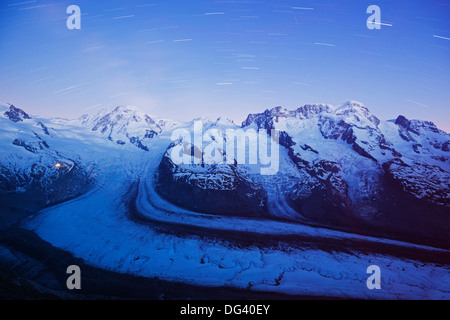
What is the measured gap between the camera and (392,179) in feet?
218

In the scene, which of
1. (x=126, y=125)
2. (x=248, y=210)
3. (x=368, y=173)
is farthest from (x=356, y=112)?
(x=126, y=125)

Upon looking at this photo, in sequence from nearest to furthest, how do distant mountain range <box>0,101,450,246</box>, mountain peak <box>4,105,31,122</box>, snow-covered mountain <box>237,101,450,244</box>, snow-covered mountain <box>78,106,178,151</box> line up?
A: distant mountain range <box>0,101,450,246</box>, snow-covered mountain <box>237,101,450,244</box>, mountain peak <box>4,105,31,122</box>, snow-covered mountain <box>78,106,178,151</box>

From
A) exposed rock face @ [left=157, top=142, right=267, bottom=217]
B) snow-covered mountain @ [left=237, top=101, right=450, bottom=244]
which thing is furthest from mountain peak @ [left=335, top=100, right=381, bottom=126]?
exposed rock face @ [left=157, top=142, right=267, bottom=217]

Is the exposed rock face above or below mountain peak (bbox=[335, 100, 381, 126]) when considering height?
below

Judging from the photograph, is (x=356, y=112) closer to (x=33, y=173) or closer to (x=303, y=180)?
(x=303, y=180)

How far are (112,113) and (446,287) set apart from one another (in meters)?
180

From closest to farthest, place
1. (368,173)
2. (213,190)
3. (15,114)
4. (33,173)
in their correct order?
(33,173) < (213,190) < (368,173) < (15,114)

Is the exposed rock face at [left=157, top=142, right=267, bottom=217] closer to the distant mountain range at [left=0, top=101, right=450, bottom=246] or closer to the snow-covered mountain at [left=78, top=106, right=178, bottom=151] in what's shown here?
the distant mountain range at [left=0, top=101, right=450, bottom=246]

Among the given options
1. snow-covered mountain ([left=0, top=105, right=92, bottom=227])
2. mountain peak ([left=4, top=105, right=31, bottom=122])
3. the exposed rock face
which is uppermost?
mountain peak ([left=4, top=105, right=31, bottom=122])

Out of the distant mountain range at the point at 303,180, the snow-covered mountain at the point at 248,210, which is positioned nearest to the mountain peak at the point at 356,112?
the distant mountain range at the point at 303,180

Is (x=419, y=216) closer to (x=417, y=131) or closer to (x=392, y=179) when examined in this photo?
(x=392, y=179)

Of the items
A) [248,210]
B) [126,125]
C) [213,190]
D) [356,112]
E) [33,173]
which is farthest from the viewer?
[126,125]

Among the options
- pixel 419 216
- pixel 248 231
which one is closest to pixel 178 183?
pixel 248 231

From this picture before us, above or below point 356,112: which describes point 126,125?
below
